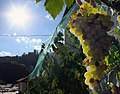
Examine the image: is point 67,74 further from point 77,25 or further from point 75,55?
Result: point 77,25

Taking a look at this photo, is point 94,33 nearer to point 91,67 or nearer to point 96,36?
point 96,36

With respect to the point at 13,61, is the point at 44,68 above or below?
below

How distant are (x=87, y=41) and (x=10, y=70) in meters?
41.4

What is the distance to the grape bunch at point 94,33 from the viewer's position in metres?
0.91

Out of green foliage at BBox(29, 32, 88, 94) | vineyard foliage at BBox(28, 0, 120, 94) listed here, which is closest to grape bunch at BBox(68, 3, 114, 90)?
vineyard foliage at BBox(28, 0, 120, 94)

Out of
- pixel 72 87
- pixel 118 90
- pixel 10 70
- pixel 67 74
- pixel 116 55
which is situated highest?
pixel 10 70

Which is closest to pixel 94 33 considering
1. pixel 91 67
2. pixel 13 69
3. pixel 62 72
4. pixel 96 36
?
pixel 96 36

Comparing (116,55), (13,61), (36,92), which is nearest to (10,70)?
(13,61)

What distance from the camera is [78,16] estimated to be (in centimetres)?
93

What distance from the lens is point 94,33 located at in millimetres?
913

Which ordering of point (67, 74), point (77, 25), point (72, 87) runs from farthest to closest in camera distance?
point (67, 74)
point (72, 87)
point (77, 25)

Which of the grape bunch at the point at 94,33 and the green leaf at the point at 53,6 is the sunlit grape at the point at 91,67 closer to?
the grape bunch at the point at 94,33

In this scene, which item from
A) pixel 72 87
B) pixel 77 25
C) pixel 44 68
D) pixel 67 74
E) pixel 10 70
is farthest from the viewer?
pixel 10 70

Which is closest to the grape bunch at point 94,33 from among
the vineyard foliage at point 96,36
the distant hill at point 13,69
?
the vineyard foliage at point 96,36
